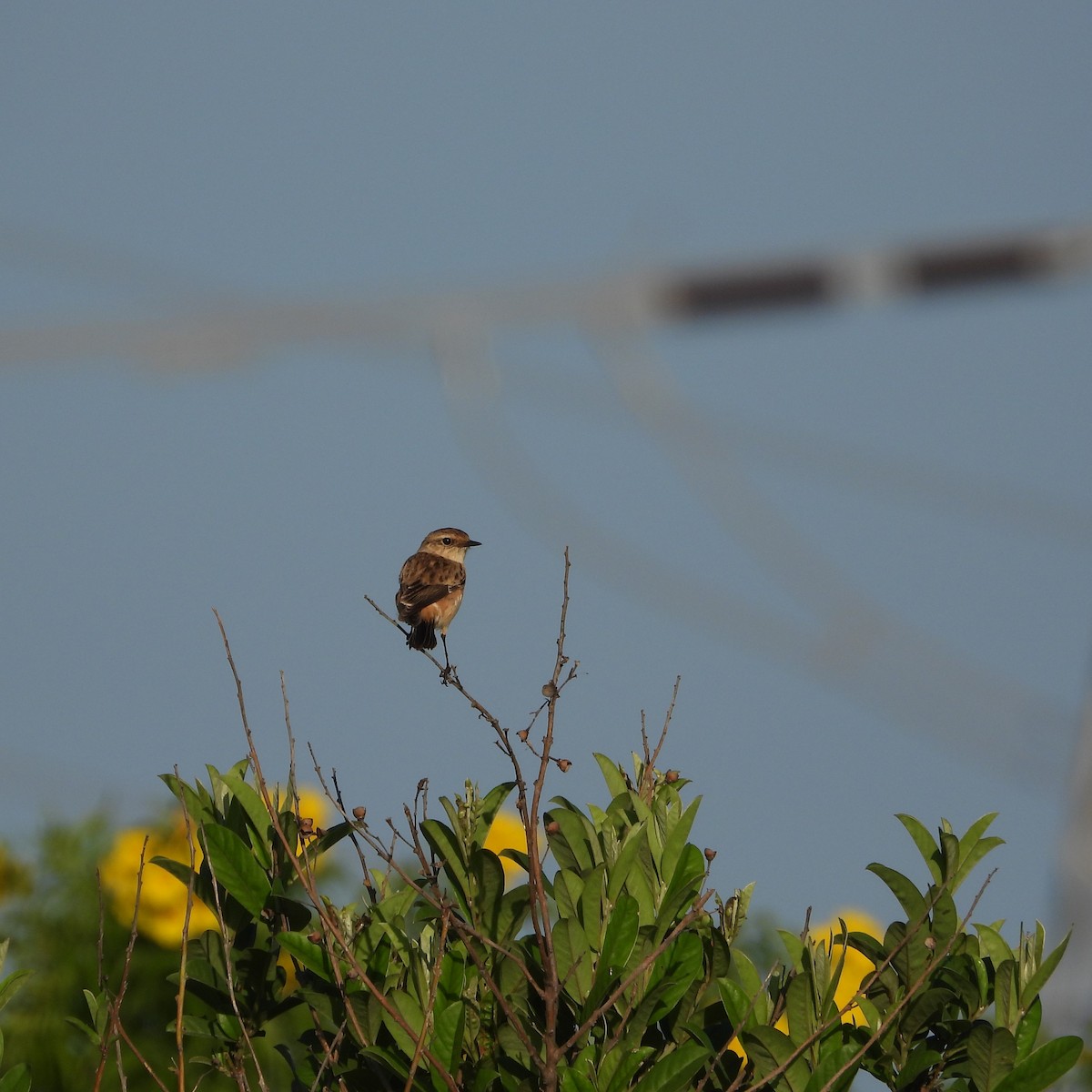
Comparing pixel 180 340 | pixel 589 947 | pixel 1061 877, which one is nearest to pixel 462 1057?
pixel 589 947

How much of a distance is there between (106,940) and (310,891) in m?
5.05

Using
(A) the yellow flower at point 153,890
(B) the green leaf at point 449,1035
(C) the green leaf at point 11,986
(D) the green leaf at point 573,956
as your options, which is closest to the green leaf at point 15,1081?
(C) the green leaf at point 11,986

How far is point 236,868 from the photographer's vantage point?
3.45 meters

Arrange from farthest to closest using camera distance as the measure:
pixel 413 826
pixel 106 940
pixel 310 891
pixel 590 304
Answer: pixel 590 304 < pixel 106 940 < pixel 413 826 < pixel 310 891

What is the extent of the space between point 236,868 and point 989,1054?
1645 mm

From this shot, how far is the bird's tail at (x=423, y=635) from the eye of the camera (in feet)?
14.5

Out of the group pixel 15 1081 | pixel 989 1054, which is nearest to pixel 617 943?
pixel 989 1054

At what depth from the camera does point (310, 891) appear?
9.98ft

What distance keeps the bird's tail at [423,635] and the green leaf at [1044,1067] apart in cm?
192

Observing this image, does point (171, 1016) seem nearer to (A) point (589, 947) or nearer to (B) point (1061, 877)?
(A) point (589, 947)

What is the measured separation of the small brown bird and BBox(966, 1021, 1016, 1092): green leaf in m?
1.79

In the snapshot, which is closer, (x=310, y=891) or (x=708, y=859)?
(x=310, y=891)

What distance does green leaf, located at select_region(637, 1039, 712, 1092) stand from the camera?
3.00 meters

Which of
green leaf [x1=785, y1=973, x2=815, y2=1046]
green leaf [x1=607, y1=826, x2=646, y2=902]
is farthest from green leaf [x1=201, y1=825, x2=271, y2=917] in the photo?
green leaf [x1=785, y1=973, x2=815, y2=1046]
